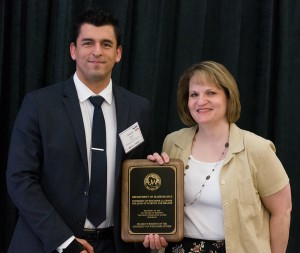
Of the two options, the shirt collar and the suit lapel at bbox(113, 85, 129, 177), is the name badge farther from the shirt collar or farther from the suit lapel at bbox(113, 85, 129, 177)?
the shirt collar

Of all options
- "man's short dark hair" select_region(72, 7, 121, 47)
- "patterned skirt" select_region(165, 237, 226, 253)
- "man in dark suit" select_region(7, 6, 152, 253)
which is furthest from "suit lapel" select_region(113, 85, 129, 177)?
"patterned skirt" select_region(165, 237, 226, 253)

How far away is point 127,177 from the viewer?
177cm

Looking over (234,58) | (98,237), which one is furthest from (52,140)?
(234,58)

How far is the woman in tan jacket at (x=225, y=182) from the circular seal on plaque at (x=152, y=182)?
72 mm

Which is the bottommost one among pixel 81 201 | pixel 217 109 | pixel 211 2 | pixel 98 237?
pixel 98 237

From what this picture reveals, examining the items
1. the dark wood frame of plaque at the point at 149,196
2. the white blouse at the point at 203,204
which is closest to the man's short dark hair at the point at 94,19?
the dark wood frame of plaque at the point at 149,196

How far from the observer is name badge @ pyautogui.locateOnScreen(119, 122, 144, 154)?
1.79 m

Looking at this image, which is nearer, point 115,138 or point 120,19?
point 115,138

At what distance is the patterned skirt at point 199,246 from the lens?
5.71ft

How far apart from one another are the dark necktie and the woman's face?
43 cm

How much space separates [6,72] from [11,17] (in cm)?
29

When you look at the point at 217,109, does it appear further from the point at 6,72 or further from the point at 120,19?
the point at 6,72

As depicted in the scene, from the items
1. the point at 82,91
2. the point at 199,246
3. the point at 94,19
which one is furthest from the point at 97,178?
the point at 94,19

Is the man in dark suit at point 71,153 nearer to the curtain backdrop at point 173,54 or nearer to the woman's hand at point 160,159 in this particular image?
the woman's hand at point 160,159
